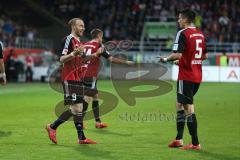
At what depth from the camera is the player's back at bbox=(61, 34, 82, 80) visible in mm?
10820

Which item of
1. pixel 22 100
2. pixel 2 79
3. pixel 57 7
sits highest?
pixel 57 7

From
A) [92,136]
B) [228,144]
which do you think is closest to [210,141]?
[228,144]

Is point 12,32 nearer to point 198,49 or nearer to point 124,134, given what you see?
point 124,134

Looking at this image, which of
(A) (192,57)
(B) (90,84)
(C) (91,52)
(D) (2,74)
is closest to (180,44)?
(A) (192,57)

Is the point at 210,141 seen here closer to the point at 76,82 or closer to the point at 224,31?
the point at 76,82

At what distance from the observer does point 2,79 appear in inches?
527

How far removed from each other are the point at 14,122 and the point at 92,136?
313cm

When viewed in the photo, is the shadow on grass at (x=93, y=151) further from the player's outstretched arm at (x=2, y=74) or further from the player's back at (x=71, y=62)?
the player's outstretched arm at (x=2, y=74)

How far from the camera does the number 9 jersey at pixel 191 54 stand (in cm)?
1046

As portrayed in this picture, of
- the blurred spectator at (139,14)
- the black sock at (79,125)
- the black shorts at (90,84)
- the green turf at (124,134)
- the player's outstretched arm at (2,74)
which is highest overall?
the blurred spectator at (139,14)

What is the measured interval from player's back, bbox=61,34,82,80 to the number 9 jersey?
183 centimetres

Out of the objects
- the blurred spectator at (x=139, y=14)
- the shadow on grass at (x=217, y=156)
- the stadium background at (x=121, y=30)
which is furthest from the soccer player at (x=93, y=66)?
the blurred spectator at (x=139, y=14)

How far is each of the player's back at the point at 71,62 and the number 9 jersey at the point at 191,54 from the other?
6.00 feet

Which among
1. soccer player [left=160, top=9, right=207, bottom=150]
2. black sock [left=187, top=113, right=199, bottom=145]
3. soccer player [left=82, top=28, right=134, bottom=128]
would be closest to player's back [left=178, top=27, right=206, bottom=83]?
soccer player [left=160, top=9, right=207, bottom=150]
